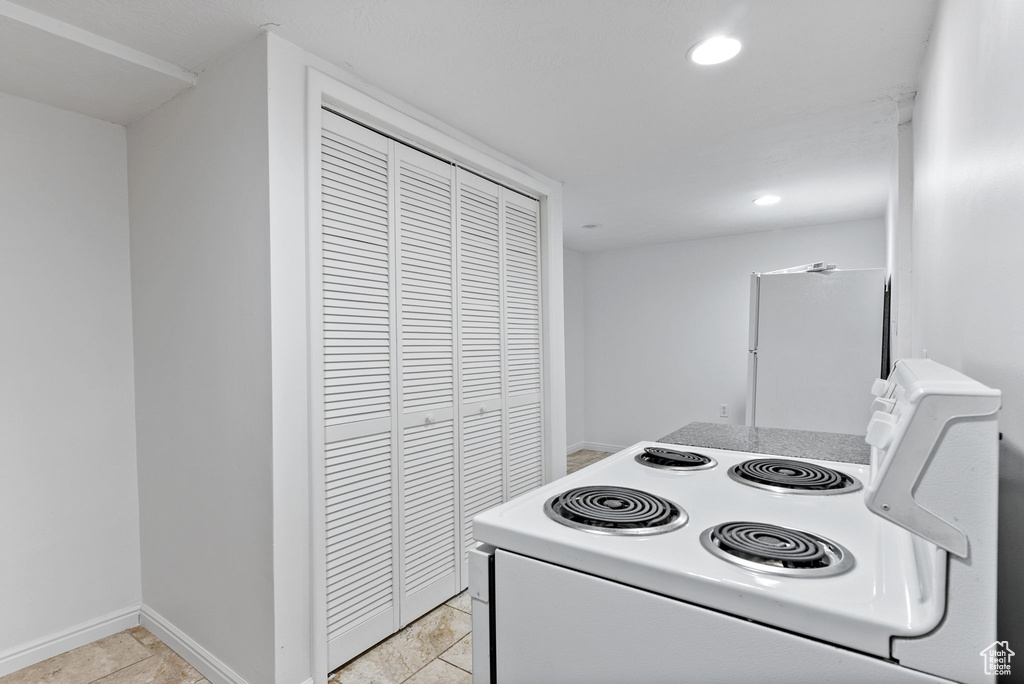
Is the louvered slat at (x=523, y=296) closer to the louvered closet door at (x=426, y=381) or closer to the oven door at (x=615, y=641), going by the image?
the louvered closet door at (x=426, y=381)

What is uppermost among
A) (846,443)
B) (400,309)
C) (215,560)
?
(400,309)

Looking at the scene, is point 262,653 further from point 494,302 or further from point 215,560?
point 494,302

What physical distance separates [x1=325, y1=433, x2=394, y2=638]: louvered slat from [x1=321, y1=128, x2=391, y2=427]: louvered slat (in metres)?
0.15

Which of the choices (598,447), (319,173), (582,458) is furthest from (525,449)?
(598,447)

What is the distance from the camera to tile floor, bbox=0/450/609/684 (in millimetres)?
1896

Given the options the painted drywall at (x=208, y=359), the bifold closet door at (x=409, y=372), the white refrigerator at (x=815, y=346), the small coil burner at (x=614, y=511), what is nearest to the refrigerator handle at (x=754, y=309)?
the white refrigerator at (x=815, y=346)

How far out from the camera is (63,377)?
2.12m

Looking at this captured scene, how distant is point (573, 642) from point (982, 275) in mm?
952

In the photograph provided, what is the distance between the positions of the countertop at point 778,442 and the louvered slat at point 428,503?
1.07 m

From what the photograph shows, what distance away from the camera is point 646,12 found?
1589 mm

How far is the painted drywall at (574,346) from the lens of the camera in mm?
5680

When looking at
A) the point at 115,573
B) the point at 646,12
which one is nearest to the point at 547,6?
the point at 646,12

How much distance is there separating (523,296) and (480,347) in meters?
0.50

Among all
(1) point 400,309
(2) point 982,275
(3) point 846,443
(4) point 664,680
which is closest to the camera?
(4) point 664,680
